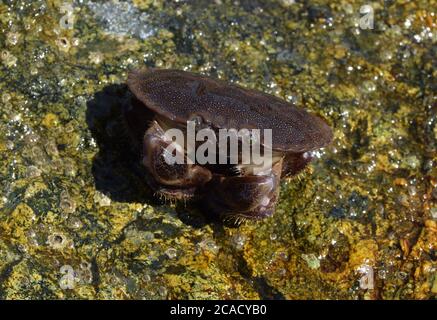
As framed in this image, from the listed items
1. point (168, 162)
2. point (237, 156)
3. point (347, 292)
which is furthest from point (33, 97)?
point (347, 292)

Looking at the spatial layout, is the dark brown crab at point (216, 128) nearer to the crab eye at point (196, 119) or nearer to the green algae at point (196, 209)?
the crab eye at point (196, 119)

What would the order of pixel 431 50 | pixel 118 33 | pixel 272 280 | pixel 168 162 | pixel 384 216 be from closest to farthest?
pixel 168 162
pixel 272 280
pixel 384 216
pixel 118 33
pixel 431 50

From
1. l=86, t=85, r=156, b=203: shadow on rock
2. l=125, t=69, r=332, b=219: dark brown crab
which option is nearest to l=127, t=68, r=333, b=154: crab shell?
l=125, t=69, r=332, b=219: dark brown crab

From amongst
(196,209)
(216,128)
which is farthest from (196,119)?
(196,209)

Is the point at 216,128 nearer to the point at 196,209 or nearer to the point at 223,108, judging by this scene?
the point at 223,108

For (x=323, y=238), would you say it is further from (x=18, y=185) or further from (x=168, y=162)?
(x=18, y=185)
